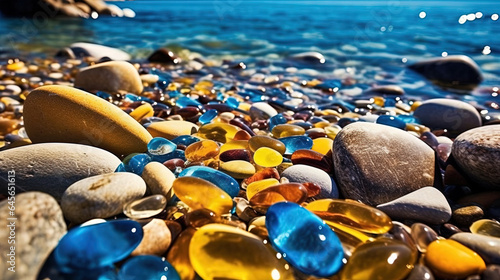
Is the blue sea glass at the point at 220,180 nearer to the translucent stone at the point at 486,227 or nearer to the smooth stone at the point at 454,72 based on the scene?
the translucent stone at the point at 486,227

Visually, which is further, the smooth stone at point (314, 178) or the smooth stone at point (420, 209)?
the smooth stone at point (314, 178)

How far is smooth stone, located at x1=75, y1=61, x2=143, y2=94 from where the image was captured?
4.35 m

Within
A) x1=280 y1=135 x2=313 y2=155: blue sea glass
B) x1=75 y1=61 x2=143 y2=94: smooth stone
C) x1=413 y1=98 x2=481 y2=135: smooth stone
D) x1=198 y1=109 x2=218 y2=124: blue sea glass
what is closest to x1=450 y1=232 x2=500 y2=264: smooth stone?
x1=280 y1=135 x2=313 y2=155: blue sea glass

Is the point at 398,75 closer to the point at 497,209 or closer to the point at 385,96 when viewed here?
the point at 385,96

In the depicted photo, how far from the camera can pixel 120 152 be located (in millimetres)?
2285

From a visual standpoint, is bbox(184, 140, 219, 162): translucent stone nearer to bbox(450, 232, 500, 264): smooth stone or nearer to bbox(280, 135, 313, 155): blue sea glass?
bbox(280, 135, 313, 155): blue sea glass

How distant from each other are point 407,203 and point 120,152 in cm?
171

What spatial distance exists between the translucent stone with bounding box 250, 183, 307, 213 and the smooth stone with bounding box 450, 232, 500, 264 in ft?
2.20

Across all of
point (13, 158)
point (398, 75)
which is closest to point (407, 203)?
point (13, 158)

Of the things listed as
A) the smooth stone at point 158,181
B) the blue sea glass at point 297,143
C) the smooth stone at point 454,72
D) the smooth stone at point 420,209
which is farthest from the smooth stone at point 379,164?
the smooth stone at point 454,72

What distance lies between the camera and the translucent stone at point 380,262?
1291mm

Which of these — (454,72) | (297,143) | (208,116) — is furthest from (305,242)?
(454,72)

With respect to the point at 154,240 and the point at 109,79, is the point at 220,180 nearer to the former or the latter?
the point at 154,240

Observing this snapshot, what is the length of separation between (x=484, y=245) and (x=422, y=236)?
229mm
